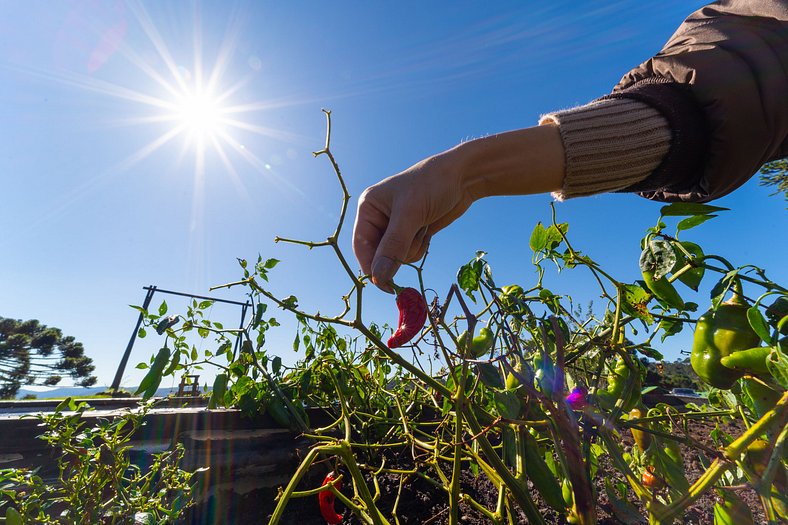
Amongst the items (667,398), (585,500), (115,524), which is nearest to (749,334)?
(585,500)

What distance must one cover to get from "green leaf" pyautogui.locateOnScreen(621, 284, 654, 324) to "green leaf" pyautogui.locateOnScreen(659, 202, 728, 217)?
14cm

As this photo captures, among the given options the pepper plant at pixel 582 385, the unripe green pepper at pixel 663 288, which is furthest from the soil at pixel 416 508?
the unripe green pepper at pixel 663 288

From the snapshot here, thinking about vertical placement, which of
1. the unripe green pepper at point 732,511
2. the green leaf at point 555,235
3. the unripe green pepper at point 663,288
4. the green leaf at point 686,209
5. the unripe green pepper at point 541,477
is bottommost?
the unripe green pepper at point 732,511

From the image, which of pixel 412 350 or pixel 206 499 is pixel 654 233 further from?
pixel 206 499

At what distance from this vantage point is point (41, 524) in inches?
28.1

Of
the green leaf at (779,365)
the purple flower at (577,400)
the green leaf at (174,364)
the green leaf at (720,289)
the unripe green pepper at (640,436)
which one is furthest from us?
the green leaf at (174,364)

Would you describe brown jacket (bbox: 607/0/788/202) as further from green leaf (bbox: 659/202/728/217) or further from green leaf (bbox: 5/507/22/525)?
green leaf (bbox: 5/507/22/525)

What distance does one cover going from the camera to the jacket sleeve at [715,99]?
2.27ft

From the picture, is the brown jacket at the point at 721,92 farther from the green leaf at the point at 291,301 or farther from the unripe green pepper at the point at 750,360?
the green leaf at the point at 291,301

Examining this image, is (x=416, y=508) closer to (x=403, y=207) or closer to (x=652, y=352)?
(x=652, y=352)

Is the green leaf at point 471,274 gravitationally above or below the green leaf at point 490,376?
above

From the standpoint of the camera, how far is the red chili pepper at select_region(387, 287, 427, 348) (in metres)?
0.73

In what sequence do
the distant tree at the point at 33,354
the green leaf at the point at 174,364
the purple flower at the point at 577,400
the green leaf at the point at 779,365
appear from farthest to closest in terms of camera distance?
1. the distant tree at the point at 33,354
2. the green leaf at the point at 174,364
3. the purple flower at the point at 577,400
4. the green leaf at the point at 779,365

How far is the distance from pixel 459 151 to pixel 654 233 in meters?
0.36
